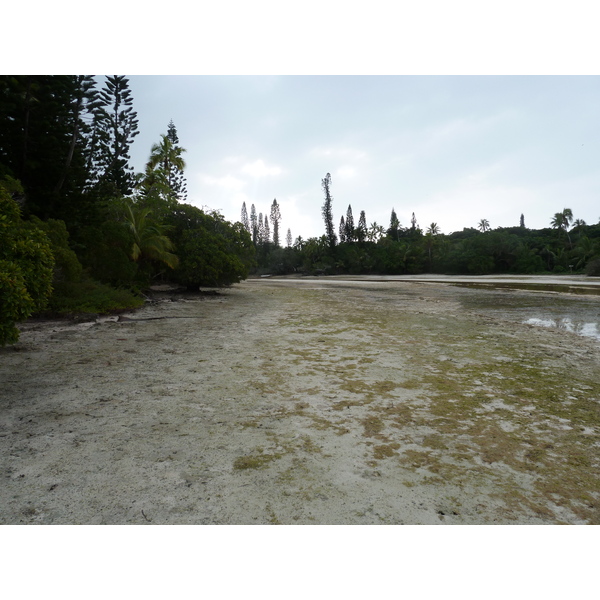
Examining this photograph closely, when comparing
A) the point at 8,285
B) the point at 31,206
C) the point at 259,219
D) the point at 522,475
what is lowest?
the point at 522,475

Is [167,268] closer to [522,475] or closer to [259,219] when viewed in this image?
[522,475]

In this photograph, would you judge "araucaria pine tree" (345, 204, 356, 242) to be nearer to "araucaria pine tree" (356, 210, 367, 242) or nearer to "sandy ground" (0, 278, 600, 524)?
"araucaria pine tree" (356, 210, 367, 242)

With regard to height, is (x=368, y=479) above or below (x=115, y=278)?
below

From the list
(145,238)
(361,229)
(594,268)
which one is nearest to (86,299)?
(145,238)

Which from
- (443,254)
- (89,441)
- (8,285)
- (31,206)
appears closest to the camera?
(89,441)

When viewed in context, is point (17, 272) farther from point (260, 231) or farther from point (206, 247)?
point (260, 231)

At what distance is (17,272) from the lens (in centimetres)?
353

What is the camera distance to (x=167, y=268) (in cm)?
1616

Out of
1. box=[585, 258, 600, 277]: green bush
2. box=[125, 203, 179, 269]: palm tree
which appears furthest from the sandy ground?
box=[585, 258, 600, 277]: green bush

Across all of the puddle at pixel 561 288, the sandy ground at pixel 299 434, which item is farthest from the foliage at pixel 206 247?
the puddle at pixel 561 288

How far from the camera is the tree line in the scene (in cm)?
402

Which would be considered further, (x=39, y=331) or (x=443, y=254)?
(x=443, y=254)

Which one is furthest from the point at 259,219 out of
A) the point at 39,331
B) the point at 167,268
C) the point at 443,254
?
the point at 39,331

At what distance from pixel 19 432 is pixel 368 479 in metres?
2.74
